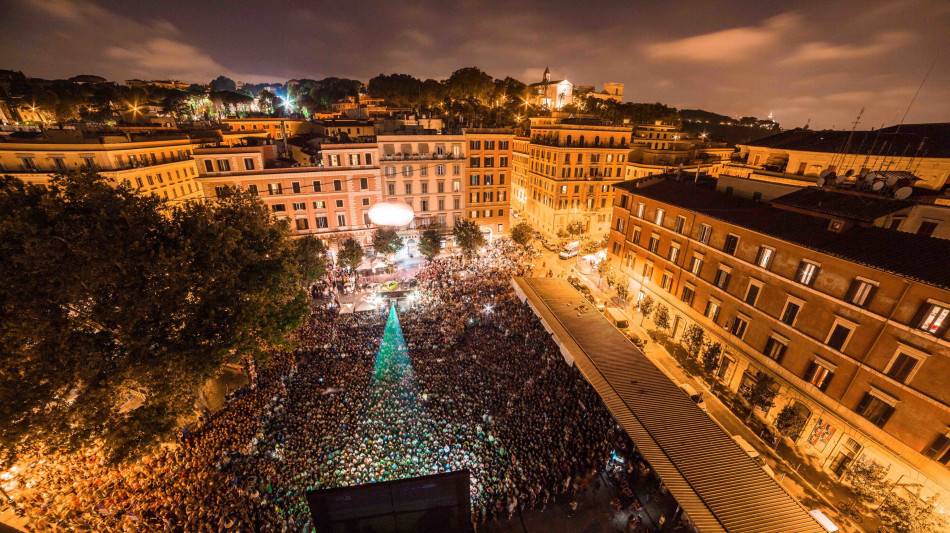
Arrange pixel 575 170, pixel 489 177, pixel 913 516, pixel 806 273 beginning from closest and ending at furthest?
1. pixel 913 516
2. pixel 806 273
3. pixel 489 177
4. pixel 575 170

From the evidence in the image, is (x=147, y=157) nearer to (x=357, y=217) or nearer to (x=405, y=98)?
(x=357, y=217)

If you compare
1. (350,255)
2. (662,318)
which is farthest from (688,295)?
(350,255)

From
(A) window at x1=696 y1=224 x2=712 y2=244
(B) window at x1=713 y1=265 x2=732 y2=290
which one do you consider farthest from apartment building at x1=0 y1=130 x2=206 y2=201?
(B) window at x1=713 y1=265 x2=732 y2=290

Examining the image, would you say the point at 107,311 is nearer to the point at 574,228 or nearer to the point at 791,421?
the point at 791,421

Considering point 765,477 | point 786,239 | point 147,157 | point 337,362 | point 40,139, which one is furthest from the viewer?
point 147,157

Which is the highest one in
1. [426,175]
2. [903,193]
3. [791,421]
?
[903,193]

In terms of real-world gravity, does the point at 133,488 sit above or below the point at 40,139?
below

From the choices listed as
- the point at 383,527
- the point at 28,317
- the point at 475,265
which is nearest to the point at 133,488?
the point at 28,317
